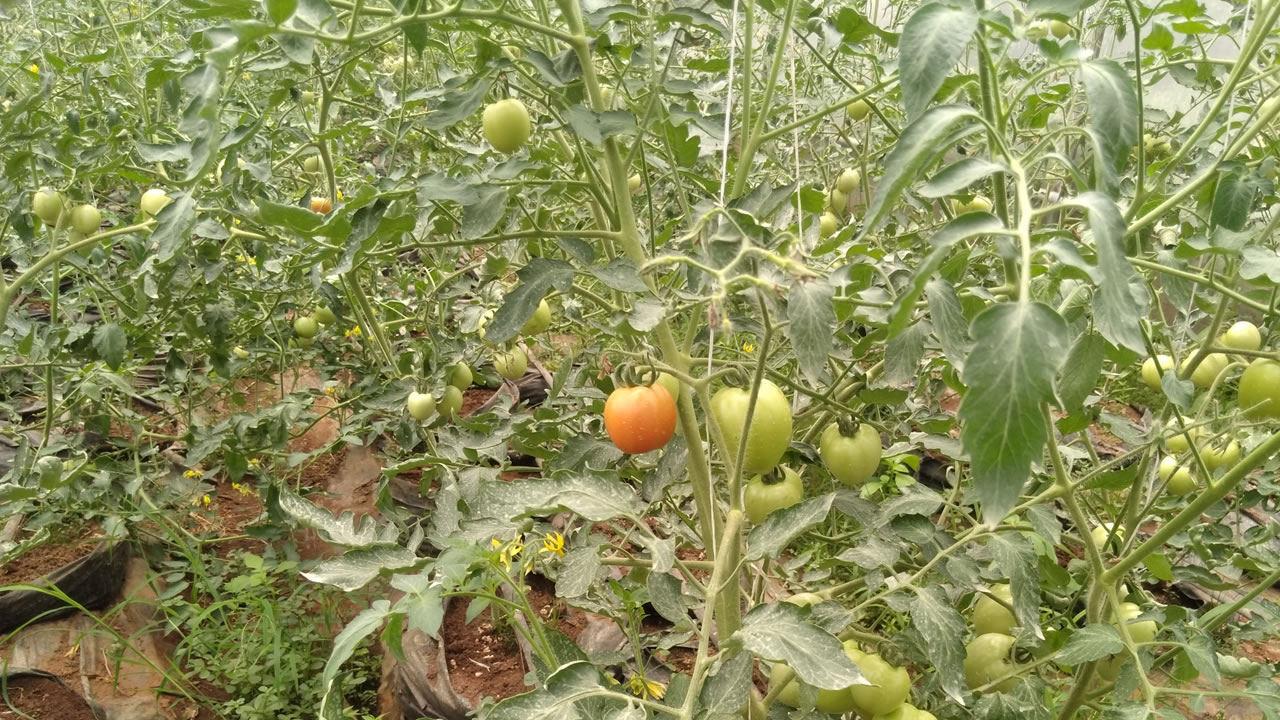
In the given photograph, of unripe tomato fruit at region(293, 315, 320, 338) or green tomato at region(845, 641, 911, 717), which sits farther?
unripe tomato fruit at region(293, 315, 320, 338)

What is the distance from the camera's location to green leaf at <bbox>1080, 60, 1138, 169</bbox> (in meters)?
0.58

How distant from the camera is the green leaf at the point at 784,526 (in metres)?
0.84

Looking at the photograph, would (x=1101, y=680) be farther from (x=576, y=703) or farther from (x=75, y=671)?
(x=75, y=671)

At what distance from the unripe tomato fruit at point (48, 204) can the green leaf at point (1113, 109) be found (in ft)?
6.33

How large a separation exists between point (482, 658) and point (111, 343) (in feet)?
3.41

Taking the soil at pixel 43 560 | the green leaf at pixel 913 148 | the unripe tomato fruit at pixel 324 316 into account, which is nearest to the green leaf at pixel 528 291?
the green leaf at pixel 913 148

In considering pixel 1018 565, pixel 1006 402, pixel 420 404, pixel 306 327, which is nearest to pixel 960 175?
pixel 1006 402

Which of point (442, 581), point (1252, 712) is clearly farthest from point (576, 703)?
point (1252, 712)

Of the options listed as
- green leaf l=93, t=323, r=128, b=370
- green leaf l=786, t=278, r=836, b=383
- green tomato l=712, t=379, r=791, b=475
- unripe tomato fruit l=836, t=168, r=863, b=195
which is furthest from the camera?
unripe tomato fruit l=836, t=168, r=863, b=195

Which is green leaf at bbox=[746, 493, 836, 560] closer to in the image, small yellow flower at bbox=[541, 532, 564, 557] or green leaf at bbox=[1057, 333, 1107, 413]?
green leaf at bbox=[1057, 333, 1107, 413]

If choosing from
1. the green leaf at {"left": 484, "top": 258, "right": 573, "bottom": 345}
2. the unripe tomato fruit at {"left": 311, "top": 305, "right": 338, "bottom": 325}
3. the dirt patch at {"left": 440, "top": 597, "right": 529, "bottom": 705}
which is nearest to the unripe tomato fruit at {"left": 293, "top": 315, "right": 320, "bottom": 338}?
the unripe tomato fruit at {"left": 311, "top": 305, "right": 338, "bottom": 325}

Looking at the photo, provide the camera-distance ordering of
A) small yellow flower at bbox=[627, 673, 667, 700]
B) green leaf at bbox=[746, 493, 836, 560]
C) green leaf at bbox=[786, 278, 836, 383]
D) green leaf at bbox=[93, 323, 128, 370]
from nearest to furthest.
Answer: green leaf at bbox=[786, 278, 836, 383]
green leaf at bbox=[746, 493, 836, 560]
small yellow flower at bbox=[627, 673, 667, 700]
green leaf at bbox=[93, 323, 128, 370]

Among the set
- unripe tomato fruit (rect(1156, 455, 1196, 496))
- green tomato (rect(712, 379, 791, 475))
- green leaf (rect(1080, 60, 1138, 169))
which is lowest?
unripe tomato fruit (rect(1156, 455, 1196, 496))

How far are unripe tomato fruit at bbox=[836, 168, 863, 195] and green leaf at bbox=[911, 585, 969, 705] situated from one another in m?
1.27
